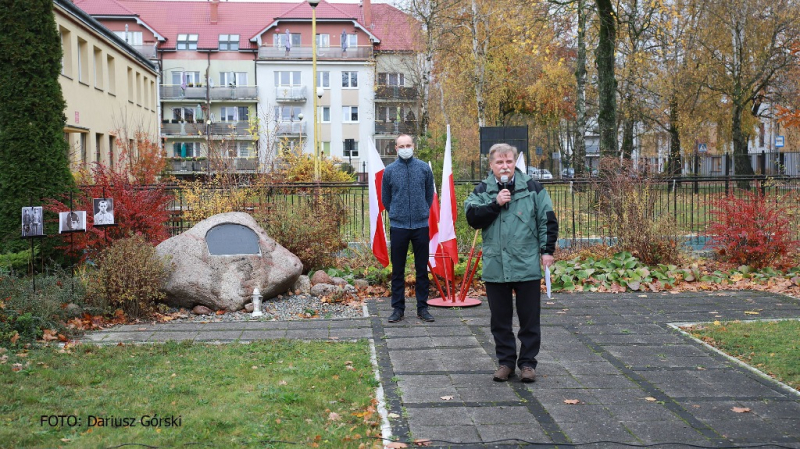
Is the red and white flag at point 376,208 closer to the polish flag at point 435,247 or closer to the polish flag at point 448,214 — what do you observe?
the polish flag at point 435,247

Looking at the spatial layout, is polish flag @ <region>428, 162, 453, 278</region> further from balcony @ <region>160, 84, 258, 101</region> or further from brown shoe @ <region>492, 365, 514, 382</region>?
balcony @ <region>160, 84, 258, 101</region>

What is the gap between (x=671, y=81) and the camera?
1367 inches

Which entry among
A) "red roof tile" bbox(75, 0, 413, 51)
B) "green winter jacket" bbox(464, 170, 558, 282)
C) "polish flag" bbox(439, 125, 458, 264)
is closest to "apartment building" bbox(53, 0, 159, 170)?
"polish flag" bbox(439, 125, 458, 264)

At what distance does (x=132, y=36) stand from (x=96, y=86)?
35.0 meters

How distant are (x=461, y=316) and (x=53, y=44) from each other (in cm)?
744

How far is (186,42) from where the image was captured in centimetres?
6209

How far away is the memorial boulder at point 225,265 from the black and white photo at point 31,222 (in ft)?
4.64

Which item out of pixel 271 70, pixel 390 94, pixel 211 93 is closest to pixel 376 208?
pixel 390 94

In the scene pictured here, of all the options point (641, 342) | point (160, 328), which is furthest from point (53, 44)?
point (641, 342)

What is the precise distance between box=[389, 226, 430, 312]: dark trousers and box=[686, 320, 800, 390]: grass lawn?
290 centimetres

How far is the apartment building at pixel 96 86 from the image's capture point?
23938mm

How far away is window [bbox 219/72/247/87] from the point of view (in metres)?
62.6

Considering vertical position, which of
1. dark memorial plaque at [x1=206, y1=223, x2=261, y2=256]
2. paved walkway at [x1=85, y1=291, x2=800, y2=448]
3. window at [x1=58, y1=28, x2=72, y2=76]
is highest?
window at [x1=58, y1=28, x2=72, y2=76]

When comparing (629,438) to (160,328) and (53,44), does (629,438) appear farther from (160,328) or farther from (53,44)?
(53,44)
